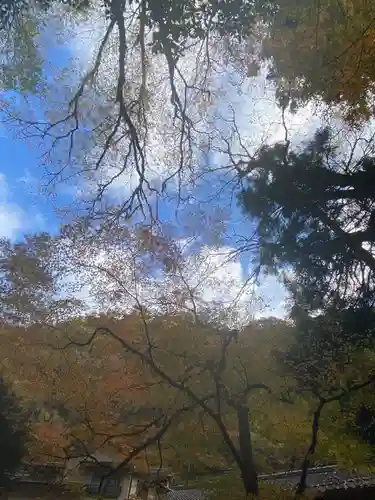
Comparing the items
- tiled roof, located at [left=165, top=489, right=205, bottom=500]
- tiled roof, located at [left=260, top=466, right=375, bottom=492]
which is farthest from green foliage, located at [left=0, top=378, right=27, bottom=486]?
tiled roof, located at [left=260, top=466, right=375, bottom=492]

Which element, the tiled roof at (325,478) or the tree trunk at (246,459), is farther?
the tiled roof at (325,478)

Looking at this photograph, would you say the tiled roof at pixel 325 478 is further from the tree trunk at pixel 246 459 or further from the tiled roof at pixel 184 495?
the tree trunk at pixel 246 459

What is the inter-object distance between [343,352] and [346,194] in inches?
132

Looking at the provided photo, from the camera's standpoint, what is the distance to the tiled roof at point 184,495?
18.4 metres

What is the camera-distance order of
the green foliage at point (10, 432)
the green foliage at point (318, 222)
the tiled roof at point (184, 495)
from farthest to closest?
the tiled roof at point (184, 495) < the green foliage at point (10, 432) < the green foliage at point (318, 222)

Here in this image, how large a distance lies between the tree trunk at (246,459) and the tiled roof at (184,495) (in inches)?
429

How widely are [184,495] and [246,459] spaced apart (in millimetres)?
11852

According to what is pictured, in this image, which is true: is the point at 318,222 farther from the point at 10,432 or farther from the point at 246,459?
the point at 10,432

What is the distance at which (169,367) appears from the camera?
33.5 ft

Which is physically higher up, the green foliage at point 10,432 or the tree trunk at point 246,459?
the green foliage at point 10,432

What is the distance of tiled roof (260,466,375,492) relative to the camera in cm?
1587

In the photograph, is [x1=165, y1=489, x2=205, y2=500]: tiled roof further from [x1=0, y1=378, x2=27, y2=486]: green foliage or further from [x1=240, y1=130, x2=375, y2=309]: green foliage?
[x1=240, y1=130, x2=375, y2=309]: green foliage

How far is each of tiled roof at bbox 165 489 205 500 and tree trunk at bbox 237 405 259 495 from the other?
429 inches

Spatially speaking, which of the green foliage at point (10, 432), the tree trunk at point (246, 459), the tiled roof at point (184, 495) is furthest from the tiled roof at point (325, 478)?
the green foliage at point (10, 432)
